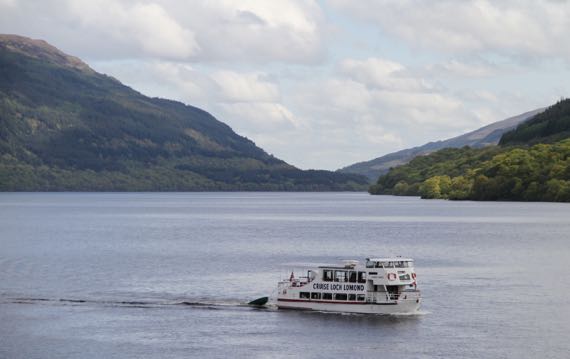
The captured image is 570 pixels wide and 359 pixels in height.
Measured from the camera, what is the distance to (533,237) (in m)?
189

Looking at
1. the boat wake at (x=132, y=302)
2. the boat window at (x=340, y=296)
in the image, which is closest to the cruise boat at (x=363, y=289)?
the boat window at (x=340, y=296)

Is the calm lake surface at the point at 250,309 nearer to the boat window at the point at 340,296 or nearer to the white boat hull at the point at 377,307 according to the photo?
the white boat hull at the point at 377,307

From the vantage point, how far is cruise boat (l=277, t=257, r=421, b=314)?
95000 millimetres

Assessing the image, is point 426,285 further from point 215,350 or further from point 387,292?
point 215,350

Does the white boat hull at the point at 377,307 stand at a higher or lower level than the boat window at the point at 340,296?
lower

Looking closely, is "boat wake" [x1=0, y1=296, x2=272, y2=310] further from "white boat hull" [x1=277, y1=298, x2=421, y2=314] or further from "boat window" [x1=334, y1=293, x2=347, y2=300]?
"boat window" [x1=334, y1=293, x2=347, y2=300]

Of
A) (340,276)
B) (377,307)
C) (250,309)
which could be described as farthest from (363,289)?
(250,309)

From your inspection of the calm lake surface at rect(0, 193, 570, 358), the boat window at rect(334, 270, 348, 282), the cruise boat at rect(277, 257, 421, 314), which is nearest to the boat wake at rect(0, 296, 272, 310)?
the calm lake surface at rect(0, 193, 570, 358)

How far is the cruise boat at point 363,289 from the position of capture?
312 ft

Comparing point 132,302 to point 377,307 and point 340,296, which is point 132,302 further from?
point 377,307

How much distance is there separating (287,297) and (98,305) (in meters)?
20.5

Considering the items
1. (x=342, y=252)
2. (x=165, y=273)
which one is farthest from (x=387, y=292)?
(x=342, y=252)

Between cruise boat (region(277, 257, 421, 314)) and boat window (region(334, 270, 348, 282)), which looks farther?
boat window (region(334, 270, 348, 282))

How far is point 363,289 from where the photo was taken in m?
95.8
